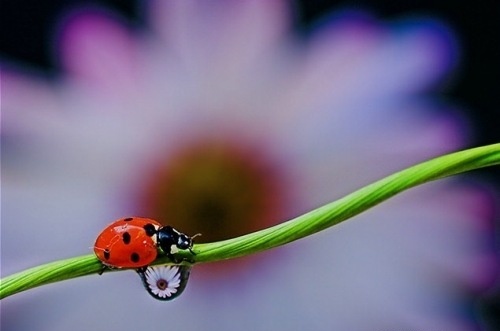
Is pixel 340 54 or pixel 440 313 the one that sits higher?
pixel 340 54

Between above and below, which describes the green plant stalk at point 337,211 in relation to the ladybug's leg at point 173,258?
below

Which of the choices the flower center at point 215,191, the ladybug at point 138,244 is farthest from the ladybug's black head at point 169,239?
the flower center at point 215,191

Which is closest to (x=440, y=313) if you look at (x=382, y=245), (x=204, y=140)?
(x=382, y=245)

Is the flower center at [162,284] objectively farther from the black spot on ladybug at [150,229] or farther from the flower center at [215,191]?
the flower center at [215,191]

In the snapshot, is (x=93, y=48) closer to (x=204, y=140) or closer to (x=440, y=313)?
(x=204, y=140)

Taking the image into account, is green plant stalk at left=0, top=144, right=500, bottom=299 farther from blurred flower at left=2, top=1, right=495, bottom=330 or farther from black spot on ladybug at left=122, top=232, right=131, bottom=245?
blurred flower at left=2, top=1, right=495, bottom=330

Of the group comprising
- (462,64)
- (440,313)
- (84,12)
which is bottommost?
(440,313)

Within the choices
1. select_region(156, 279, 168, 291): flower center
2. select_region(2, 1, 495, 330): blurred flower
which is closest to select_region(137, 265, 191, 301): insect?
select_region(156, 279, 168, 291): flower center

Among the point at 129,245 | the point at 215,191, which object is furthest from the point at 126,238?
the point at 215,191
